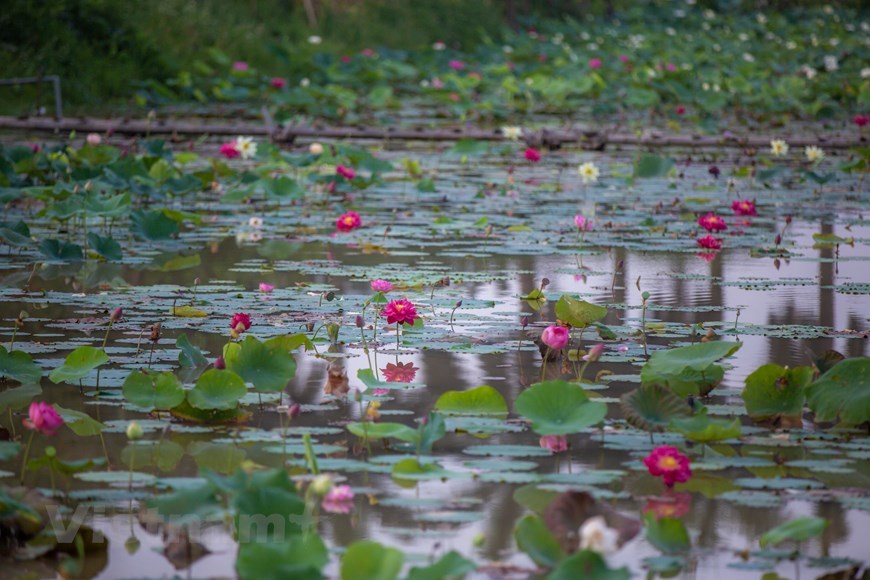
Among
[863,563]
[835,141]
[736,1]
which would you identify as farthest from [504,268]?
[736,1]

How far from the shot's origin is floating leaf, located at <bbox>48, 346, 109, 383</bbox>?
2730mm

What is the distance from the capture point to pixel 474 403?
8.65 feet

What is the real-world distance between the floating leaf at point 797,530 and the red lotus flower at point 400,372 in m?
1.16

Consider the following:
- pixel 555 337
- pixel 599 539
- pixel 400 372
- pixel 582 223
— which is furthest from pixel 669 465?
pixel 582 223

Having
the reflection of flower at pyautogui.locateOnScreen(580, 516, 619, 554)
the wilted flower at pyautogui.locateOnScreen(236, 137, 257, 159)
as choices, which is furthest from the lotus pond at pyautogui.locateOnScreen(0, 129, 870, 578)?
the wilted flower at pyautogui.locateOnScreen(236, 137, 257, 159)

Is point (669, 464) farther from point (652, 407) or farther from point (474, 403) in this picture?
point (474, 403)

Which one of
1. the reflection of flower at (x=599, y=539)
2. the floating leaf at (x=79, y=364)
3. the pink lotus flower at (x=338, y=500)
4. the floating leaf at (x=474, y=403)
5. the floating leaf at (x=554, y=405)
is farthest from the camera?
the floating leaf at (x=79, y=364)

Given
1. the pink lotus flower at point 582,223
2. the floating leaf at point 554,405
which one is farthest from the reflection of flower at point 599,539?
the pink lotus flower at point 582,223

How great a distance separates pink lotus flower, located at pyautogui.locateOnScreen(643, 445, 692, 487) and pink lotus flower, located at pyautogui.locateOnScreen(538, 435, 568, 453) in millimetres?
291

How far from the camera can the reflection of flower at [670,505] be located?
2135 mm

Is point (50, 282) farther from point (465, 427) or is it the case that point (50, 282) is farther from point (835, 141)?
point (835, 141)

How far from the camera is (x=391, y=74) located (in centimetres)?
1388

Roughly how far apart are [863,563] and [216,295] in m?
2.33

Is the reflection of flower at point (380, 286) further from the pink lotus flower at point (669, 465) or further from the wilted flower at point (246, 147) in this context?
the wilted flower at point (246, 147)
